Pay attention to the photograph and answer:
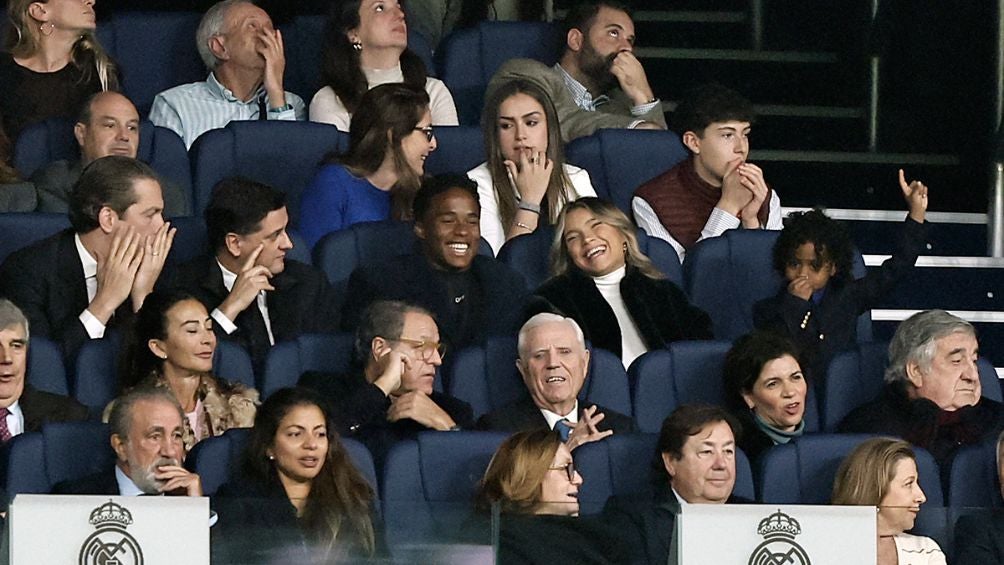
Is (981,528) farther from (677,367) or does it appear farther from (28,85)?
(28,85)

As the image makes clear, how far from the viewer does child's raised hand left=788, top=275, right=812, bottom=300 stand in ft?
20.7

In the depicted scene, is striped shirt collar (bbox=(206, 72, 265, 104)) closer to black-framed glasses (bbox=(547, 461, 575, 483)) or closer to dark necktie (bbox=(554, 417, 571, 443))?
dark necktie (bbox=(554, 417, 571, 443))

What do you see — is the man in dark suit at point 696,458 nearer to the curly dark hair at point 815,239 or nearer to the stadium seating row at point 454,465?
the stadium seating row at point 454,465

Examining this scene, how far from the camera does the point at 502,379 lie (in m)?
5.85

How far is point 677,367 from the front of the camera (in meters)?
5.89

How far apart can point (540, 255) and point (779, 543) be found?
183 cm

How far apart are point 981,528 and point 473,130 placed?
7.59ft

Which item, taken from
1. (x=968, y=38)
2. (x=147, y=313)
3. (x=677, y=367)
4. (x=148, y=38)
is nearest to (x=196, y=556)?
(x=147, y=313)

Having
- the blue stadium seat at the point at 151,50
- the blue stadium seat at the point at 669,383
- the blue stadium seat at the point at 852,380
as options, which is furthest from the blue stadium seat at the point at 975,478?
the blue stadium seat at the point at 151,50

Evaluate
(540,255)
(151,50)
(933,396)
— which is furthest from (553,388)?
(151,50)

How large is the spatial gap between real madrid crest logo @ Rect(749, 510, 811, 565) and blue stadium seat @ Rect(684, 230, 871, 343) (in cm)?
179

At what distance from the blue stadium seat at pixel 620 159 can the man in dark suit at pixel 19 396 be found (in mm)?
1767

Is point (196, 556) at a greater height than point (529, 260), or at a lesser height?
lesser

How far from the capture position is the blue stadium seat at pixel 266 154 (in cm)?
652
